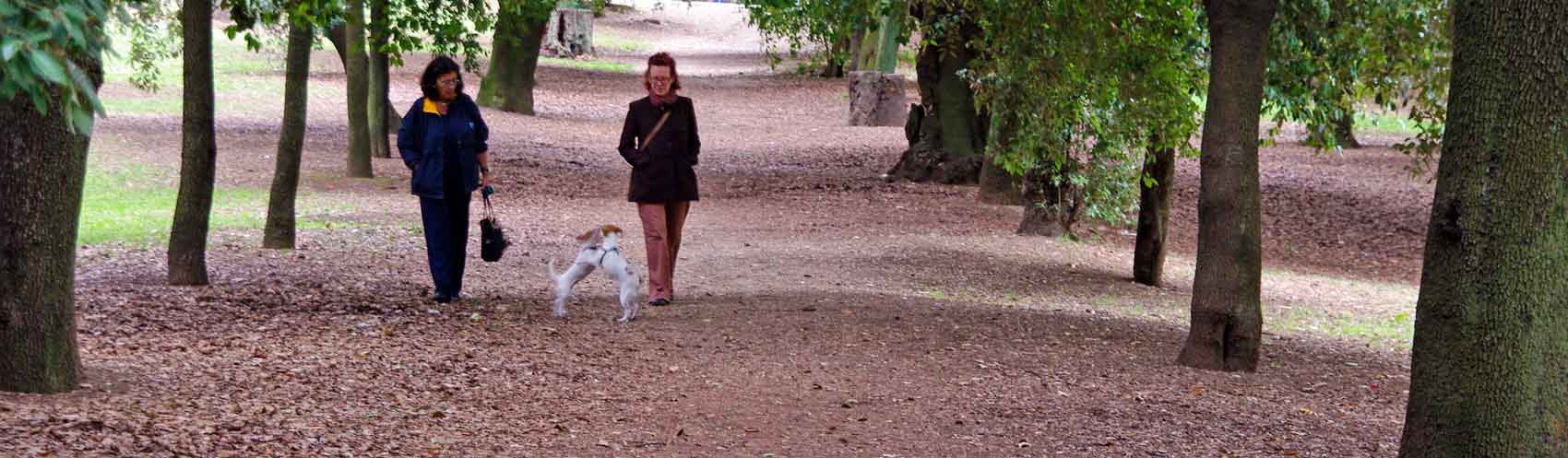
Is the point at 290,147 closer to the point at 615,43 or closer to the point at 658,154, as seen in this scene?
the point at 658,154

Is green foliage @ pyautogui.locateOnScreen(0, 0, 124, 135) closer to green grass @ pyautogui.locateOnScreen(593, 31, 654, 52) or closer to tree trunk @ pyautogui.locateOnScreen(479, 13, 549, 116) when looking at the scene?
tree trunk @ pyautogui.locateOnScreen(479, 13, 549, 116)

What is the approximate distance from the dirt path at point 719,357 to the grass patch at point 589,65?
97.6 ft

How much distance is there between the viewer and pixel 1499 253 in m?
5.05

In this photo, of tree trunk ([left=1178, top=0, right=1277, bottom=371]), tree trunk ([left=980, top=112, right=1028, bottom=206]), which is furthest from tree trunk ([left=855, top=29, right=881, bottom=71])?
tree trunk ([left=1178, top=0, right=1277, bottom=371])

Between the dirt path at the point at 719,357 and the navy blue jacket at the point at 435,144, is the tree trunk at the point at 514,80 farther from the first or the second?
the navy blue jacket at the point at 435,144

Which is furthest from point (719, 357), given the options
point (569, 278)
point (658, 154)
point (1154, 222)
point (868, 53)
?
point (868, 53)

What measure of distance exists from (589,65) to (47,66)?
157 ft

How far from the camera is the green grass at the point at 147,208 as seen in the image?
570 inches

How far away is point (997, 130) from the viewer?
1594 cm

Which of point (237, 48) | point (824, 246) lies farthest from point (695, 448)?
point (237, 48)

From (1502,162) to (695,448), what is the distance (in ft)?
10.7

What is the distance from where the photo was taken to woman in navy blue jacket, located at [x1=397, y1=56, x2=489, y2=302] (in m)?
9.59

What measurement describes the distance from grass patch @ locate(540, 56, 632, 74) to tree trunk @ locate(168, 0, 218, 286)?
36.7 meters

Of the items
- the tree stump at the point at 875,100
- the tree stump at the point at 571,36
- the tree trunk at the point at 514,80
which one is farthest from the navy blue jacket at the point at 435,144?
the tree stump at the point at 571,36
